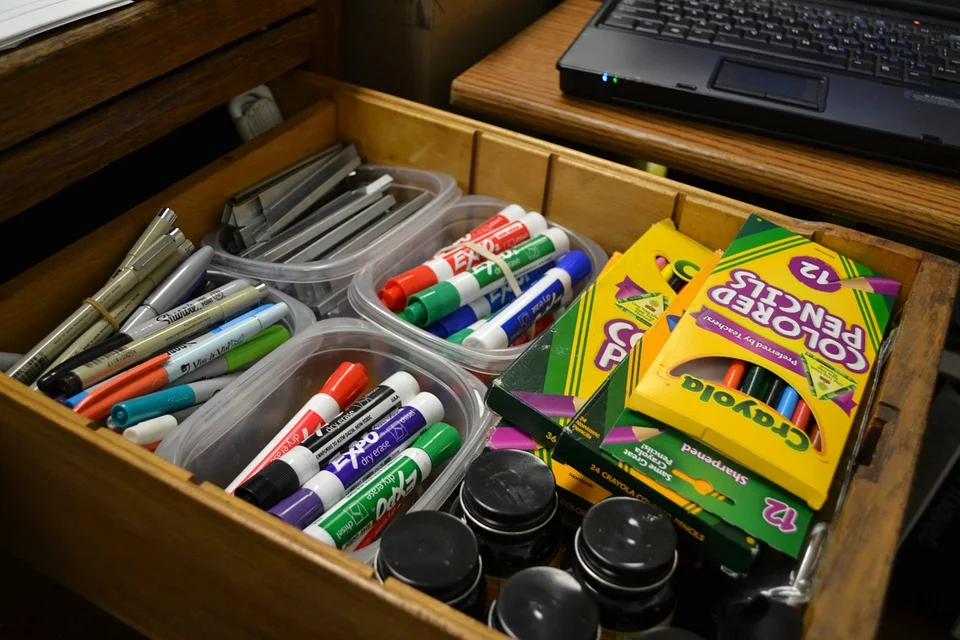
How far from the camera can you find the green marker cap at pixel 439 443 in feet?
1.75

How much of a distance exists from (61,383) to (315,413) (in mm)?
160

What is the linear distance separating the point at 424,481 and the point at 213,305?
0.20 metres

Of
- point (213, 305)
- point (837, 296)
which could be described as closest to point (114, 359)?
point (213, 305)

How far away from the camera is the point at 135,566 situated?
486mm

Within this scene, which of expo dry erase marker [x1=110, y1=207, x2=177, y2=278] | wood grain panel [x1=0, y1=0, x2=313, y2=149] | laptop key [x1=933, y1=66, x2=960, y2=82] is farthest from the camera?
laptop key [x1=933, y1=66, x2=960, y2=82]

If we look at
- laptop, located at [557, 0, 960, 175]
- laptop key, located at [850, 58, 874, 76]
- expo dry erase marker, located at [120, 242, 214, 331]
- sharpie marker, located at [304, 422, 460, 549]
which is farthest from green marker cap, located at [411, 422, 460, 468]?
laptop key, located at [850, 58, 874, 76]

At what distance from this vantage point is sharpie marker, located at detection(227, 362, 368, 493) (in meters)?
0.53

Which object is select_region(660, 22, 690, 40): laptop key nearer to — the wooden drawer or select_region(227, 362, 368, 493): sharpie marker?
the wooden drawer

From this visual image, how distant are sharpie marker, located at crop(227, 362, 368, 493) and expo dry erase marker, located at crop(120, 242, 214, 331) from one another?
127mm

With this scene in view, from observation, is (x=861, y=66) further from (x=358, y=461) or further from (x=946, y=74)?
(x=358, y=461)

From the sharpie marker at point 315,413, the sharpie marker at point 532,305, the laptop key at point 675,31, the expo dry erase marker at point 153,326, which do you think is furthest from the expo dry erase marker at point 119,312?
the laptop key at point 675,31

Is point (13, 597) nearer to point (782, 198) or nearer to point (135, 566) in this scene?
point (135, 566)

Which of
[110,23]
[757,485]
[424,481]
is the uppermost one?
[110,23]

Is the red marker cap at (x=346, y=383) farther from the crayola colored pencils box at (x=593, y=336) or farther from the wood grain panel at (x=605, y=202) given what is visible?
the wood grain panel at (x=605, y=202)
